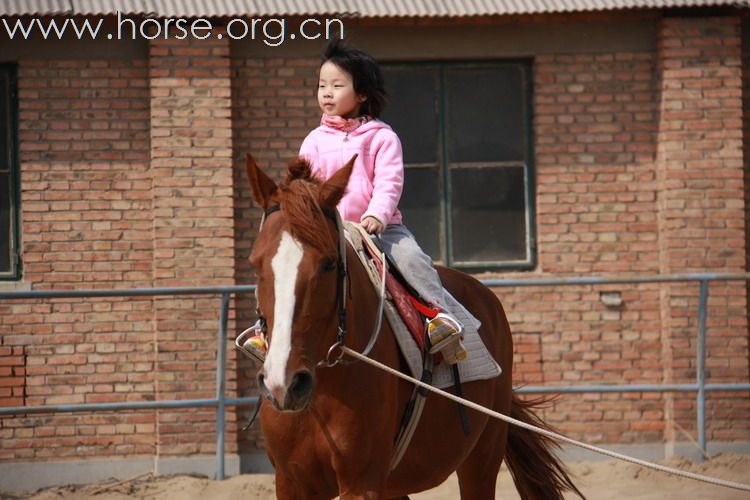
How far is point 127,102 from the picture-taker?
976 centimetres

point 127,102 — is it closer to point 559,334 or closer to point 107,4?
point 107,4

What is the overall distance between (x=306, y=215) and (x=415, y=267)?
101cm

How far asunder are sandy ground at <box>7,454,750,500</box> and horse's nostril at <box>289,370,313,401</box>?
15.9ft

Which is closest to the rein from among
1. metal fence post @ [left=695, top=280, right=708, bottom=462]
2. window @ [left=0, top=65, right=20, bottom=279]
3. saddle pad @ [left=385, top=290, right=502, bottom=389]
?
saddle pad @ [left=385, top=290, right=502, bottom=389]

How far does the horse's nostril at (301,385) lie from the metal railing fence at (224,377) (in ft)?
15.3

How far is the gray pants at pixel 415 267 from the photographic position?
4746 millimetres

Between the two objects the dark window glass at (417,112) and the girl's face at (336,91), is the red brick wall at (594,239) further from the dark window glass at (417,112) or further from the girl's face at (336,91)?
the girl's face at (336,91)

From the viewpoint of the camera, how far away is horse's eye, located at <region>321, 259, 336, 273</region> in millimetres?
3869

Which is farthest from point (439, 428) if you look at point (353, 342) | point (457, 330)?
point (353, 342)

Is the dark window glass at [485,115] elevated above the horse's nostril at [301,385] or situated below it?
above

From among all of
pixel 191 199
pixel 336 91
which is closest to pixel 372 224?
pixel 336 91

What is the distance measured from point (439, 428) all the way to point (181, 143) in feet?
17.4

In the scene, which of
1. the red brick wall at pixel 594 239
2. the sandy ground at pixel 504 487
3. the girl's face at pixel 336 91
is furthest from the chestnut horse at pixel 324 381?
the red brick wall at pixel 594 239

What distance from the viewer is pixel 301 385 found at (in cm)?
369
